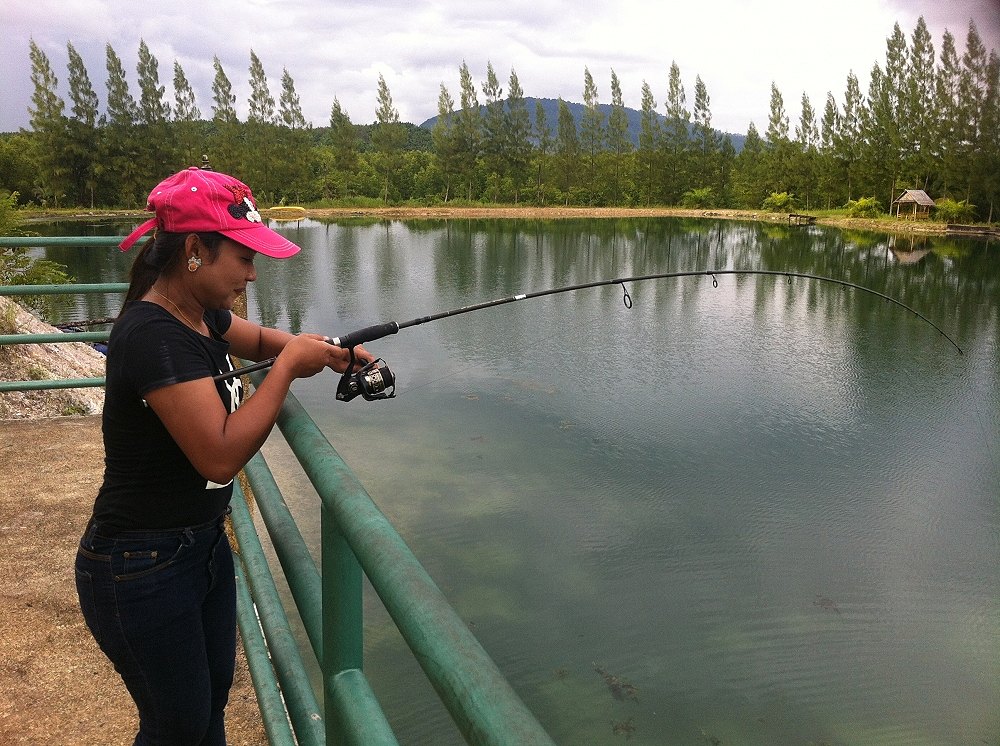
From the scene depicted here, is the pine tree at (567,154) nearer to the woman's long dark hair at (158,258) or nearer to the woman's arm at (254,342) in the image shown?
the woman's arm at (254,342)

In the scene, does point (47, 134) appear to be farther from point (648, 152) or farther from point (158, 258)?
point (158, 258)

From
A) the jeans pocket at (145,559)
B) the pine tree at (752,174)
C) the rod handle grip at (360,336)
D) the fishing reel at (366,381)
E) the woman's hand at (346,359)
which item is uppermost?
the pine tree at (752,174)

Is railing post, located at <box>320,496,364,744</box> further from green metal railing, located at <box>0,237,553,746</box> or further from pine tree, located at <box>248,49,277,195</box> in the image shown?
pine tree, located at <box>248,49,277,195</box>

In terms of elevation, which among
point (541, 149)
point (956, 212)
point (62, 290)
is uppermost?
point (541, 149)

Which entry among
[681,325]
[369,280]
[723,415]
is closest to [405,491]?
[723,415]

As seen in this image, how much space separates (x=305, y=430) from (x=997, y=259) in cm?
2199

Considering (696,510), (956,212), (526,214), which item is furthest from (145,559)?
(526,214)

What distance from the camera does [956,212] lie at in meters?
29.7

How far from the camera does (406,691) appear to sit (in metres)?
3.66

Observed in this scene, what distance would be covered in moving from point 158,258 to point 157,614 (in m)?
0.50

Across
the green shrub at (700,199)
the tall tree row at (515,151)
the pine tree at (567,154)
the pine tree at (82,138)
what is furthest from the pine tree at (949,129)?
the pine tree at (82,138)

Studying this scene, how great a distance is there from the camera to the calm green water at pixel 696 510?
3773mm

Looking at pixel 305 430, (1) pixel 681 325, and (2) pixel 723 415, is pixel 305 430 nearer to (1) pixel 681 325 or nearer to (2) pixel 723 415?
(2) pixel 723 415

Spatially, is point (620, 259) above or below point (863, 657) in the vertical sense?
above
